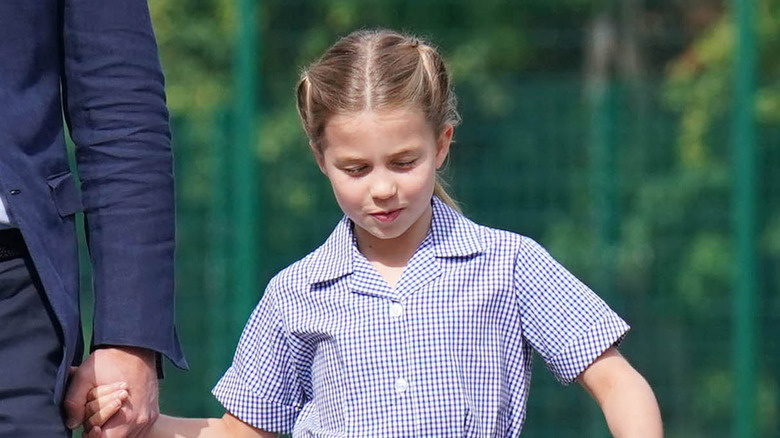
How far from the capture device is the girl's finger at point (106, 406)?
2.37m

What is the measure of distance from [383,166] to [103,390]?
1.99 ft

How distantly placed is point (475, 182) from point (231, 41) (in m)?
1.17

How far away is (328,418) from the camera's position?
2678 mm

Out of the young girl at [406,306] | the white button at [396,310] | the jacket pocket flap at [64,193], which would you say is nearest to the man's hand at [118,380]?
the jacket pocket flap at [64,193]

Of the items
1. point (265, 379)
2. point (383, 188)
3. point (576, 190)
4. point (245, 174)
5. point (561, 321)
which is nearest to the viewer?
point (383, 188)

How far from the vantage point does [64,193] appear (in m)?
2.39

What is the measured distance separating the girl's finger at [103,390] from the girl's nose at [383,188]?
1.76 ft

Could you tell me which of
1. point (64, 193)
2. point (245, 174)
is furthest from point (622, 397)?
point (245, 174)

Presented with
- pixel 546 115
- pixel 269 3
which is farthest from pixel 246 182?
pixel 546 115

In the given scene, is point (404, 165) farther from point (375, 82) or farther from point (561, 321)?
point (561, 321)

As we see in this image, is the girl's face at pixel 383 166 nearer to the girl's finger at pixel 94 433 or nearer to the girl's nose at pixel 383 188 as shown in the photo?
the girl's nose at pixel 383 188

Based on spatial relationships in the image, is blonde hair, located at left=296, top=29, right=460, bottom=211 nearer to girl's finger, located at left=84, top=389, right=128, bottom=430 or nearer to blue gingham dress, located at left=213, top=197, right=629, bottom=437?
blue gingham dress, located at left=213, top=197, right=629, bottom=437

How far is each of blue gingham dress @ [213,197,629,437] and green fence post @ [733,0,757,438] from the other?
3.64 meters

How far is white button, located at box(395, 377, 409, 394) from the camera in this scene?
261 centimetres
